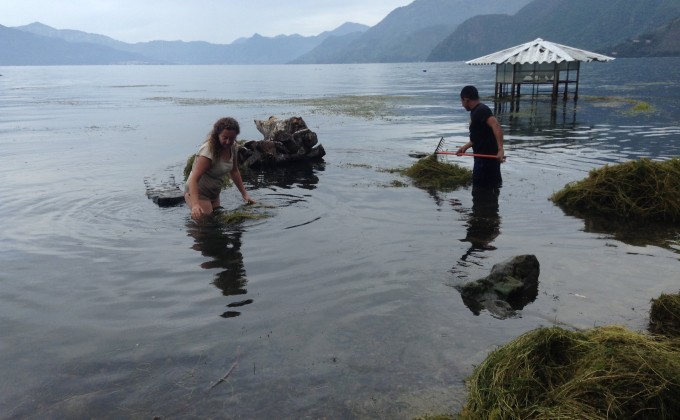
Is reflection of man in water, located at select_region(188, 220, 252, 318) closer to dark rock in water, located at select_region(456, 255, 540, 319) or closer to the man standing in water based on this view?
dark rock in water, located at select_region(456, 255, 540, 319)

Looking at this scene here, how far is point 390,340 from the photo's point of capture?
558 cm

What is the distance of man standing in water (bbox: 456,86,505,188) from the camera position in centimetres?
1048

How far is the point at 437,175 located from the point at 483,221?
13.4 feet

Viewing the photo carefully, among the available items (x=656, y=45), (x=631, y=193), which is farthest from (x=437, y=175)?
(x=656, y=45)

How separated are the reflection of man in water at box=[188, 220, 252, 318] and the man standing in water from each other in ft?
17.5

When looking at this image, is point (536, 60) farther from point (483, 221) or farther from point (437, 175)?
point (483, 221)

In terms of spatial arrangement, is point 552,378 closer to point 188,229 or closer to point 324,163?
point 188,229

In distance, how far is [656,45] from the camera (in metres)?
164

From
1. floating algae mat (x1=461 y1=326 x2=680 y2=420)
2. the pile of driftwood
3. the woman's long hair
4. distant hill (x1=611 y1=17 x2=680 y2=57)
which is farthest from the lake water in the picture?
distant hill (x1=611 y1=17 x2=680 y2=57)

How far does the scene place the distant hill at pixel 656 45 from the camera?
15688 centimetres

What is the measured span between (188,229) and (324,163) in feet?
27.7

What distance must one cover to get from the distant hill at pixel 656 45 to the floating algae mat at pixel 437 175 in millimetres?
173617

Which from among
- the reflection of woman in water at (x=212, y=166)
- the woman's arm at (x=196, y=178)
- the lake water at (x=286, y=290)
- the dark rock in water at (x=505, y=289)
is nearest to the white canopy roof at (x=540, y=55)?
the lake water at (x=286, y=290)

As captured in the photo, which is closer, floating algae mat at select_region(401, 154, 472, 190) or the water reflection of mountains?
the water reflection of mountains
